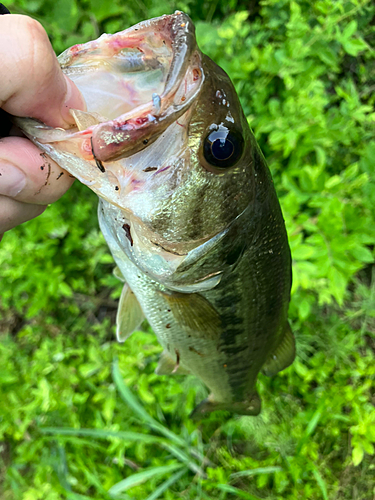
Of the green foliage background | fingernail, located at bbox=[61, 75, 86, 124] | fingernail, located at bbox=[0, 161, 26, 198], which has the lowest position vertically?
the green foliage background

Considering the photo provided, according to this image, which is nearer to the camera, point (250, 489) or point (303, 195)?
point (303, 195)

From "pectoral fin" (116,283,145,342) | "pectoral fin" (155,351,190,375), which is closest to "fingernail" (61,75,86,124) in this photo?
"pectoral fin" (116,283,145,342)

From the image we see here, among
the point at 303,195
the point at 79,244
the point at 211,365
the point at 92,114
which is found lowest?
the point at 79,244

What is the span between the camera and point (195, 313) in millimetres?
1276

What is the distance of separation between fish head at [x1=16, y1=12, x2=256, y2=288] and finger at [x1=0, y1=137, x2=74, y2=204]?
4 centimetres

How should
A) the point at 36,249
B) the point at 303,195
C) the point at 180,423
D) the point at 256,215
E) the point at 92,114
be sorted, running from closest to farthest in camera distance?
the point at 92,114 → the point at 256,215 → the point at 303,195 → the point at 36,249 → the point at 180,423

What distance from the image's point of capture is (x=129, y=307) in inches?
60.9

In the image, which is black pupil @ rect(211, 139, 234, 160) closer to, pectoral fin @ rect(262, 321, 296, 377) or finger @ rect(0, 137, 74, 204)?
finger @ rect(0, 137, 74, 204)

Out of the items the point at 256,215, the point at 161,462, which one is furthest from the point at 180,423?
the point at 256,215

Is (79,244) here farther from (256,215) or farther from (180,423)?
(256,215)

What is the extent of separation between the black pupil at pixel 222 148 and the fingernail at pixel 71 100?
0.38 meters

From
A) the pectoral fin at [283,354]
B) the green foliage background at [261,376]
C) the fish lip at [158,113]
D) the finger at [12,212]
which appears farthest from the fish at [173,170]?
the green foliage background at [261,376]

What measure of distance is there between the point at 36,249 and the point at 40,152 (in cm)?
166

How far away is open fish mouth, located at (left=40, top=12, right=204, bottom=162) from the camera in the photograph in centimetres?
78
